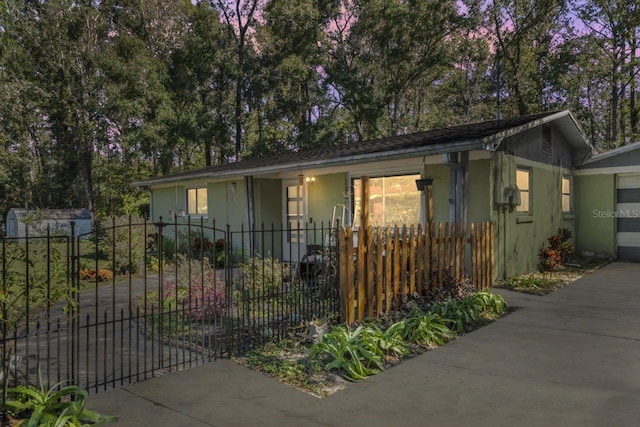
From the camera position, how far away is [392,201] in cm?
1076

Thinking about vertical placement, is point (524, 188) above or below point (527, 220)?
above

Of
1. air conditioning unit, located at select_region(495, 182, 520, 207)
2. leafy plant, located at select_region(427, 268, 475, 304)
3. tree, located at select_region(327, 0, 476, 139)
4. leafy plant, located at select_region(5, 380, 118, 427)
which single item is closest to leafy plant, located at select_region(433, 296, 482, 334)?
leafy plant, located at select_region(427, 268, 475, 304)

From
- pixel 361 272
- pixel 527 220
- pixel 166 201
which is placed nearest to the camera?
pixel 361 272

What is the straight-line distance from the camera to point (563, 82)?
78.5 ft

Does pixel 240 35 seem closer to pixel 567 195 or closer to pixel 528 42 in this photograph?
pixel 528 42

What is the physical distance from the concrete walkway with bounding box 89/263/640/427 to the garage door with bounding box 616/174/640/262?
8221 millimetres

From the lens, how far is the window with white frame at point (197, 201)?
635 inches

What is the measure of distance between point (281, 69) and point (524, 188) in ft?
59.2

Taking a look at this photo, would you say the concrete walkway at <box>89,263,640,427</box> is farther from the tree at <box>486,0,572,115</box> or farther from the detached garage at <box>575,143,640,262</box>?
A: the tree at <box>486,0,572,115</box>

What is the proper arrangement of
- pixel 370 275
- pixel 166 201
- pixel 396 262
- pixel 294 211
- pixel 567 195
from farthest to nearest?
pixel 166 201, pixel 294 211, pixel 567 195, pixel 396 262, pixel 370 275

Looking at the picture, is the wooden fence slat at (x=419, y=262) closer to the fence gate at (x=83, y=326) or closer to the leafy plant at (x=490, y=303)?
the leafy plant at (x=490, y=303)

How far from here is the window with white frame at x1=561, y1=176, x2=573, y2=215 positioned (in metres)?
12.4

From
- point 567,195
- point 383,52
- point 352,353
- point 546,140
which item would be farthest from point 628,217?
point 383,52

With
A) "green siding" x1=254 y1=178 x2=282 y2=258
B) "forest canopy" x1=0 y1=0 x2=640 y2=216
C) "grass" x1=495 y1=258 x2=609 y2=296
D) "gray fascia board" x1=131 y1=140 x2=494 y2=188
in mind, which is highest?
"forest canopy" x1=0 y1=0 x2=640 y2=216
